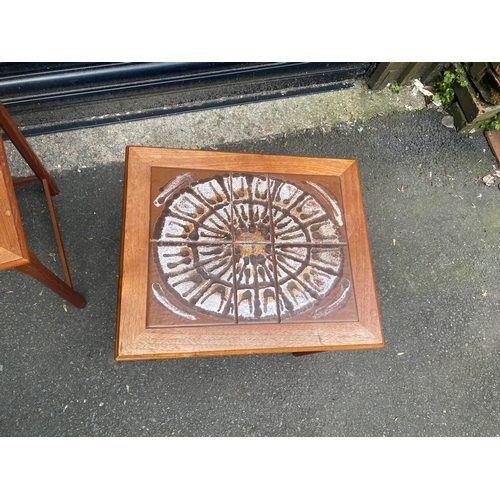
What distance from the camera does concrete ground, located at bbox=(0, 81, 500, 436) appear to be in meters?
2.19

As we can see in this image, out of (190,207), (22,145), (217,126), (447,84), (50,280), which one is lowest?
(50,280)

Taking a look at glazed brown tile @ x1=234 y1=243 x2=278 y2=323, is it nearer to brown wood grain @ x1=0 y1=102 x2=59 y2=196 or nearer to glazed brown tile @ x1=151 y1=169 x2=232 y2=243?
A: glazed brown tile @ x1=151 y1=169 x2=232 y2=243

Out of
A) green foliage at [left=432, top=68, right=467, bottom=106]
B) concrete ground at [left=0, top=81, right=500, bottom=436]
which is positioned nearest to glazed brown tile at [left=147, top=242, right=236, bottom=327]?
concrete ground at [left=0, top=81, right=500, bottom=436]

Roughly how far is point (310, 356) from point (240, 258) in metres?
0.97

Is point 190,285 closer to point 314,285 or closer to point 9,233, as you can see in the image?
point 314,285

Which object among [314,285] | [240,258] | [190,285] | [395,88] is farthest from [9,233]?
[395,88]

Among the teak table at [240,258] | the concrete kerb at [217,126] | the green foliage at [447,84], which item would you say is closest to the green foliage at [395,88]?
the concrete kerb at [217,126]

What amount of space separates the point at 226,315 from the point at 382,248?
1.43 metres

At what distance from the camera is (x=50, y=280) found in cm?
182

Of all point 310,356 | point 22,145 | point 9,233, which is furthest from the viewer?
point 310,356

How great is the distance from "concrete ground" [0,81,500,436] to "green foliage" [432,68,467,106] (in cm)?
14

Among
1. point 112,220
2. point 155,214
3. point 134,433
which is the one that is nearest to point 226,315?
point 155,214

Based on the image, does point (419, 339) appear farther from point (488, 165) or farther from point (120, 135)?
point (120, 135)

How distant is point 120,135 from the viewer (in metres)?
2.65
